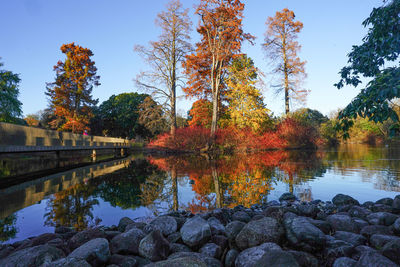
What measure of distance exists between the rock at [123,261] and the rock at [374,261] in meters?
1.92

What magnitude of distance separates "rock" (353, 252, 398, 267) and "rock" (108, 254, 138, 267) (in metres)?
1.92

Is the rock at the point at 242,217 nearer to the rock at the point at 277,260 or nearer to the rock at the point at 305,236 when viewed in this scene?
the rock at the point at 305,236

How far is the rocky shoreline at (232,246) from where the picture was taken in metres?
1.84

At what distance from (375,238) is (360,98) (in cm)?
170

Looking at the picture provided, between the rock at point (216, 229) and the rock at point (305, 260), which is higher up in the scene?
the rock at point (305, 260)

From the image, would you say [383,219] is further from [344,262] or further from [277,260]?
[277,260]

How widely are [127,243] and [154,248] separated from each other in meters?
0.39

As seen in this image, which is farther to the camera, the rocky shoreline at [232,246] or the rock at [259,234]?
the rock at [259,234]

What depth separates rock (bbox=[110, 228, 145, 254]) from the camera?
2.42 meters

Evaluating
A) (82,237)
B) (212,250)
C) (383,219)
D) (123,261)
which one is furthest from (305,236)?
(82,237)

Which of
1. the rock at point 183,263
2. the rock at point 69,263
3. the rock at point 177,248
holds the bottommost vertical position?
the rock at point 177,248

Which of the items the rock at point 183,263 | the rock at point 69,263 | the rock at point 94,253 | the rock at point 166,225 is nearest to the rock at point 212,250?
the rock at point 166,225

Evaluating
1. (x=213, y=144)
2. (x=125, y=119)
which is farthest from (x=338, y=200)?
(x=125, y=119)

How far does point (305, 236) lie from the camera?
7.36 feet
